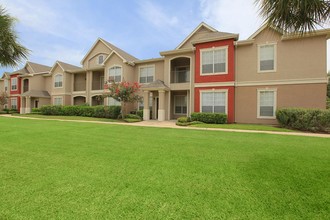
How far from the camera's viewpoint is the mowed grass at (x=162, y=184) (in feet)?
8.83

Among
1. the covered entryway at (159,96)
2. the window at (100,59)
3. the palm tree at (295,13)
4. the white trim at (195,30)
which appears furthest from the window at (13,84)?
the palm tree at (295,13)

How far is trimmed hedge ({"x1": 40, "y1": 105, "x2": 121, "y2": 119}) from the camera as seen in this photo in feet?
66.0

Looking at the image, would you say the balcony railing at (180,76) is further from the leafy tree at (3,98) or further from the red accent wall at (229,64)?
the leafy tree at (3,98)

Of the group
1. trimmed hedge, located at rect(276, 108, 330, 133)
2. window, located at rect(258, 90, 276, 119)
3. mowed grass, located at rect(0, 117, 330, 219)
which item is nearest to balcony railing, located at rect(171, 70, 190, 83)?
window, located at rect(258, 90, 276, 119)

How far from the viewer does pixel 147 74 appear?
21.5 m

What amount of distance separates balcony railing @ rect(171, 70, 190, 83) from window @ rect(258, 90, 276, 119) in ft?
25.3

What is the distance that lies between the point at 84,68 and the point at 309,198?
28.5 m

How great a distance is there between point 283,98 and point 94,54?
24865 millimetres

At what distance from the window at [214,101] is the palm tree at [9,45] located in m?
13.6

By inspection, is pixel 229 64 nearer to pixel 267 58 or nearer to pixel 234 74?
pixel 234 74

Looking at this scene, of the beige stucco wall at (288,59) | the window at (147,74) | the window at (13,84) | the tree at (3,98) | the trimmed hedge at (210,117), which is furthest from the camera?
the window at (13,84)

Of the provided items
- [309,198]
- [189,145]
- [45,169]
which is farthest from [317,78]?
[45,169]

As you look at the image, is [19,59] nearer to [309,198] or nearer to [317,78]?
[309,198]

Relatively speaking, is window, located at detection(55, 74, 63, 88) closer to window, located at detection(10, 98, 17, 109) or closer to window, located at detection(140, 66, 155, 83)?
window, located at detection(10, 98, 17, 109)
